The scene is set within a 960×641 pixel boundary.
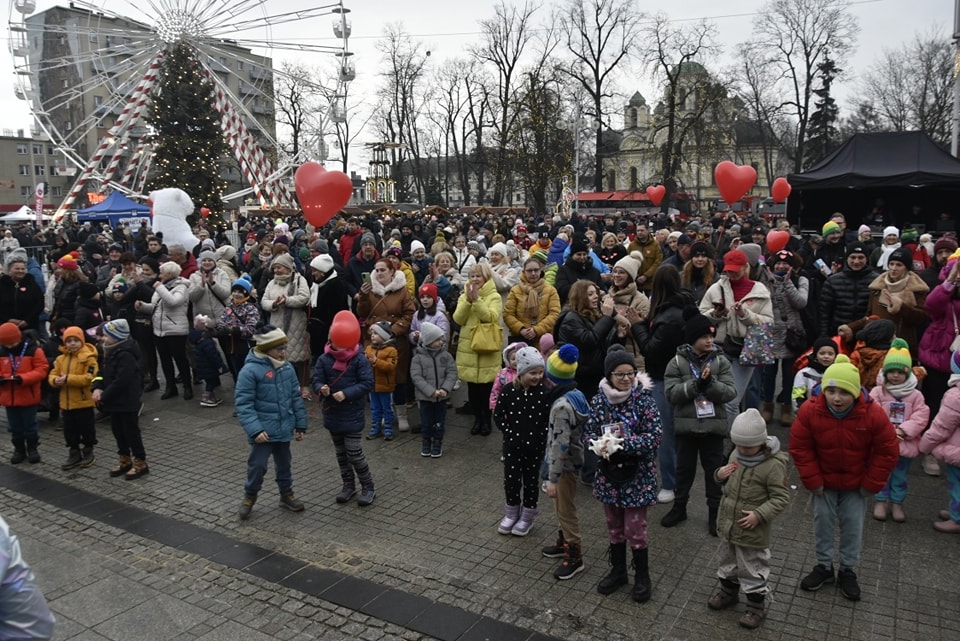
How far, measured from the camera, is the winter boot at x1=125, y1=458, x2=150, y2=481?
678cm

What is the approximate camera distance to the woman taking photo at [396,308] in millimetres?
7938

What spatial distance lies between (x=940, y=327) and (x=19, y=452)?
9.29m

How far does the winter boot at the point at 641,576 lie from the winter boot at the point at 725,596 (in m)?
0.38

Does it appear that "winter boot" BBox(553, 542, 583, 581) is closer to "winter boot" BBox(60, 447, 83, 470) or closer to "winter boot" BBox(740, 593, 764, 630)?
"winter boot" BBox(740, 593, 764, 630)

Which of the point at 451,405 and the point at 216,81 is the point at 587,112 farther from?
the point at 451,405

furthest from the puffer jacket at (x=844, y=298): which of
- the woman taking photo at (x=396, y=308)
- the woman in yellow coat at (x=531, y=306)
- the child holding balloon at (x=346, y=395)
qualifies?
the child holding balloon at (x=346, y=395)

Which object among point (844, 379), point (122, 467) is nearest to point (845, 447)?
point (844, 379)

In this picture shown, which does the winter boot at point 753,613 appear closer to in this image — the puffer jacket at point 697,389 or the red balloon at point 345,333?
the puffer jacket at point 697,389

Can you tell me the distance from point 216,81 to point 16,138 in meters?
68.3

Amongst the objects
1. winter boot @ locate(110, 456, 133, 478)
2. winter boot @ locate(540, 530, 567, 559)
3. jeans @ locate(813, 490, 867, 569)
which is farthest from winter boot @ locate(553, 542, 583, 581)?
winter boot @ locate(110, 456, 133, 478)

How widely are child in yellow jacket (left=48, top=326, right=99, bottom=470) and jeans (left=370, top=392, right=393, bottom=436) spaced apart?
280 centimetres

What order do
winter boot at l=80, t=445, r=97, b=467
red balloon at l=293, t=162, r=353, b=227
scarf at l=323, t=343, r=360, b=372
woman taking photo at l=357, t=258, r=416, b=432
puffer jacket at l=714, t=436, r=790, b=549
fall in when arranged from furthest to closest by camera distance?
1. red balloon at l=293, t=162, r=353, b=227
2. woman taking photo at l=357, t=258, r=416, b=432
3. winter boot at l=80, t=445, r=97, b=467
4. scarf at l=323, t=343, r=360, b=372
5. puffer jacket at l=714, t=436, r=790, b=549

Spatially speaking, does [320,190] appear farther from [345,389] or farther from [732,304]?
[732,304]

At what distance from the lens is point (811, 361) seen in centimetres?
605
